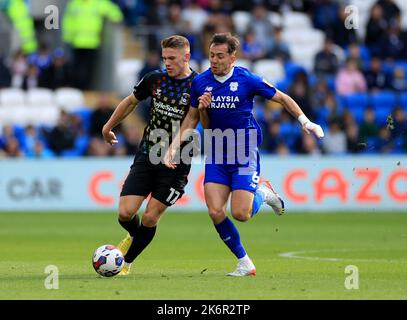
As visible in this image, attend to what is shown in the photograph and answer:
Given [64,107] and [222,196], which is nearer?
[222,196]

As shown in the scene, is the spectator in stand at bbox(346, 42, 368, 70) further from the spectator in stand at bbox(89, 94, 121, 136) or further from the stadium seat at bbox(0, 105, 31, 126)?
the stadium seat at bbox(0, 105, 31, 126)

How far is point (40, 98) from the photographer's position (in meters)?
25.1

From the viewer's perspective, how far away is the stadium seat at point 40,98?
25062mm

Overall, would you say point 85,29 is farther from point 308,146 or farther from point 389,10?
point 389,10

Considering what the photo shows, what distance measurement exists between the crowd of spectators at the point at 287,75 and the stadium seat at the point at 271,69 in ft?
0.60

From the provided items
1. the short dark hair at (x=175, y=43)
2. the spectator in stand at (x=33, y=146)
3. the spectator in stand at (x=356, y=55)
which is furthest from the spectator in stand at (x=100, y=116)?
the short dark hair at (x=175, y=43)

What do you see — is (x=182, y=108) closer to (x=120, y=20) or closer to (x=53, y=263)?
(x=53, y=263)

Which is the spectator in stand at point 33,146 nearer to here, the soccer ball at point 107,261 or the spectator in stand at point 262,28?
the spectator in stand at point 262,28

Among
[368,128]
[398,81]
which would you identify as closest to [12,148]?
[368,128]

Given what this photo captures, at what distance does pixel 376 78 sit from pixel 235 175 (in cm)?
1498

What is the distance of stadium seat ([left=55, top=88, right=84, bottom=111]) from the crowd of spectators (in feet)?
1.31

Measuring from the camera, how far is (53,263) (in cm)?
1326
